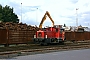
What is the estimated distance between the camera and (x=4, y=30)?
2958cm

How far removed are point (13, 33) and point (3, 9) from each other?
65551 mm

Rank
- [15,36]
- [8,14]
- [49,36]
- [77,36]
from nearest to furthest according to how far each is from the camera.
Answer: [49,36], [15,36], [77,36], [8,14]

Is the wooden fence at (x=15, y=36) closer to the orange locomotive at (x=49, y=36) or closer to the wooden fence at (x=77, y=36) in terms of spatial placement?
the orange locomotive at (x=49, y=36)

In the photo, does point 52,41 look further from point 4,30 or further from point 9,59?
point 9,59

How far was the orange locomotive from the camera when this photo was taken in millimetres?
30828

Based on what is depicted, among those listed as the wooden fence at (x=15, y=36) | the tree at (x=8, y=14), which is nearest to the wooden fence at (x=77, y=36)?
the wooden fence at (x=15, y=36)

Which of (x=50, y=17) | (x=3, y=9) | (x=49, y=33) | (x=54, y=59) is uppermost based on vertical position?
(x=3, y=9)

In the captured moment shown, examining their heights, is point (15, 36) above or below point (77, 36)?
below

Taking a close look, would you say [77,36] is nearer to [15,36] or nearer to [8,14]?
[15,36]

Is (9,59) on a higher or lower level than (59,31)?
lower

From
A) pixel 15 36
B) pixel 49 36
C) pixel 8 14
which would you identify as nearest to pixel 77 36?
pixel 49 36

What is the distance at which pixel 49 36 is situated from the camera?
31.6m

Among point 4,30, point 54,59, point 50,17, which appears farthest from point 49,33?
point 54,59

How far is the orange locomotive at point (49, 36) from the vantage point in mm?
30828
